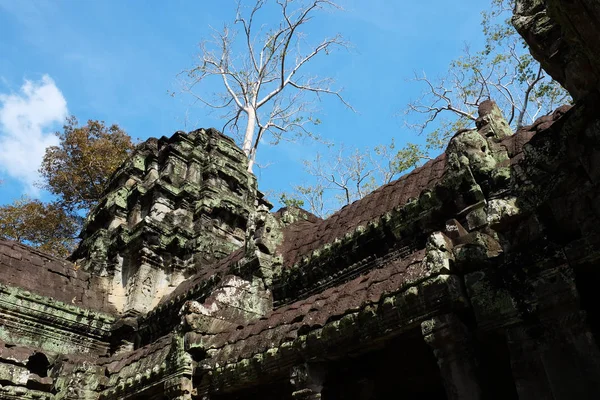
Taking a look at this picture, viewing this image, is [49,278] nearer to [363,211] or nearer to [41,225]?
[363,211]

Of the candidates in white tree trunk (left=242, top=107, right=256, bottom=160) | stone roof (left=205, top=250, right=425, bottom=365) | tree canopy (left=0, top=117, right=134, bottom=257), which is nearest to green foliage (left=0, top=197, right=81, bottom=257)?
tree canopy (left=0, top=117, right=134, bottom=257)

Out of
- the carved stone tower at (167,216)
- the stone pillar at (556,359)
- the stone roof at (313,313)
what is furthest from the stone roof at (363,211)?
the carved stone tower at (167,216)

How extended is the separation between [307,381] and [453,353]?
5.07ft

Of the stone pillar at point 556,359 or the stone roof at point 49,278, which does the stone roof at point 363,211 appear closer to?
the stone pillar at point 556,359

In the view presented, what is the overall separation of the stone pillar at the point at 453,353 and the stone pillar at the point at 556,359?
0.35 metres

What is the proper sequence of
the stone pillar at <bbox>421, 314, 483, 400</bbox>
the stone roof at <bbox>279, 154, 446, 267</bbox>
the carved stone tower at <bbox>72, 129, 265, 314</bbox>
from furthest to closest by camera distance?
the carved stone tower at <bbox>72, 129, 265, 314</bbox> < the stone roof at <bbox>279, 154, 446, 267</bbox> < the stone pillar at <bbox>421, 314, 483, 400</bbox>

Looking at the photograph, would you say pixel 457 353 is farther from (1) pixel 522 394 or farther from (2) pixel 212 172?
(2) pixel 212 172

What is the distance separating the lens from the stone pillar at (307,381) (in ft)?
15.7

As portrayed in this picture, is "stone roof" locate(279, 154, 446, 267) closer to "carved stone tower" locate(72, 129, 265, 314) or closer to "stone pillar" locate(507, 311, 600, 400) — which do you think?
"stone pillar" locate(507, 311, 600, 400)

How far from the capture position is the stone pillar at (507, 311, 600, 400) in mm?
3129

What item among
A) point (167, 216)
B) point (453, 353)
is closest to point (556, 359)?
point (453, 353)

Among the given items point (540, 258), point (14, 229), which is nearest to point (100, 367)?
point (540, 258)

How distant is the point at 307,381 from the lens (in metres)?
4.83

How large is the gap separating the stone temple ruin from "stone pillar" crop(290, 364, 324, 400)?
16 mm
